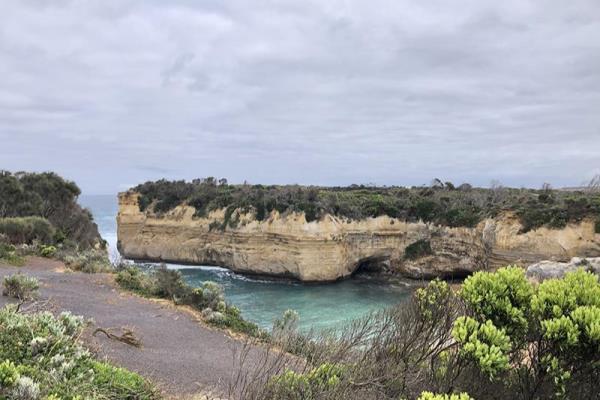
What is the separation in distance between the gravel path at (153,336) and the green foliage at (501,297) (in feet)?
10.1

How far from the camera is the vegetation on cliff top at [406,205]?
2781cm

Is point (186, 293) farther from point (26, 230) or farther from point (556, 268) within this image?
point (556, 268)

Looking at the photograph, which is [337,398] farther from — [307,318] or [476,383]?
[307,318]

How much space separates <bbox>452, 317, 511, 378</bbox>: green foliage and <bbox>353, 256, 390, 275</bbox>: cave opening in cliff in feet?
100

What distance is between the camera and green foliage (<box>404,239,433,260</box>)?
3241 cm

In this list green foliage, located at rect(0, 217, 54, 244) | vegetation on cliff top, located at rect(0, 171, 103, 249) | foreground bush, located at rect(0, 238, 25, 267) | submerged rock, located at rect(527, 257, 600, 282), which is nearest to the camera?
foreground bush, located at rect(0, 238, 25, 267)

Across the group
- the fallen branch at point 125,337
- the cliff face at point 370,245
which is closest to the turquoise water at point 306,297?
the cliff face at point 370,245

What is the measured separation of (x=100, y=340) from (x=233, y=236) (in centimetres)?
2782

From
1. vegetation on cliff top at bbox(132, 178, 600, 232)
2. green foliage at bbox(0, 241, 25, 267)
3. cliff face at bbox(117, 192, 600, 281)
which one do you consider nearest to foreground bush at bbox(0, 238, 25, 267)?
green foliage at bbox(0, 241, 25, 267)

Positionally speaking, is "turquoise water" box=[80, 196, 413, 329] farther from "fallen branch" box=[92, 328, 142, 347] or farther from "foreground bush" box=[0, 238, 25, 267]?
"fallen branch" box=[92, 328, 142, 347]

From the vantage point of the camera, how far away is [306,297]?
28312mm

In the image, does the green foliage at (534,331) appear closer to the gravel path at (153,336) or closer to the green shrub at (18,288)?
the gravel path at (153,336)

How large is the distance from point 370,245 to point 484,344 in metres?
30.5

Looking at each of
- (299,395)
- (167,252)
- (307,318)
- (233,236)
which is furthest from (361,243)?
(299,395)
